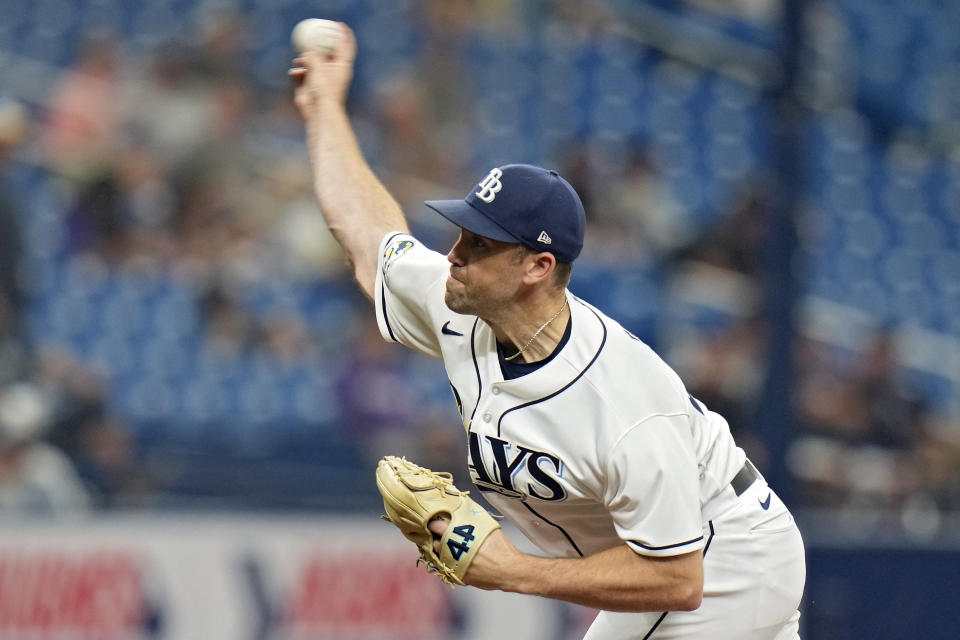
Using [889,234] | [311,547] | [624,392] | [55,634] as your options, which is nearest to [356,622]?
[311,547]

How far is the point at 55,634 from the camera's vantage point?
6.05m

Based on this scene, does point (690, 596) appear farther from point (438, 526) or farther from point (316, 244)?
point (316, 244)

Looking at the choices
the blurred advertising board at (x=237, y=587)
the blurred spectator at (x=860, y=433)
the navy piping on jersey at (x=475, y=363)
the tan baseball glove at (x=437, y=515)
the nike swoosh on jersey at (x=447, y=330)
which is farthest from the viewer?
the blurred spectator at (x=860, y=433)

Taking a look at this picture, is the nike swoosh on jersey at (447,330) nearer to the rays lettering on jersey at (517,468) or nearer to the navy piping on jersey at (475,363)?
the navy piping on jersey at (475,363)

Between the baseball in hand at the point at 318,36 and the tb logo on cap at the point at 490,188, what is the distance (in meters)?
0.89

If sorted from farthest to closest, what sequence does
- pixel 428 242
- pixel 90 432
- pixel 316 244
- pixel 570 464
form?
pixel 428 242, pixel 316 244, pixel 90 432, pixel 570 464

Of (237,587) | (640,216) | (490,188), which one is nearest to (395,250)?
(490,188)

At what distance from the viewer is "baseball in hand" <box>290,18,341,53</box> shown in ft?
12.0

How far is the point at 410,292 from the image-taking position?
134 inches

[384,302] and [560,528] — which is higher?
[384,302]

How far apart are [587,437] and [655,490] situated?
0.19m

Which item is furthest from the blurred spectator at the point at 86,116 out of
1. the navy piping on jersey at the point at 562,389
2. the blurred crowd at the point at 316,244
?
the navy piping on jersey at the point at 562,389

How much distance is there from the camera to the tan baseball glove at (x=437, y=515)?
295 centimetres

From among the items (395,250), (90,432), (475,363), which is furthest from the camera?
(90,432)
